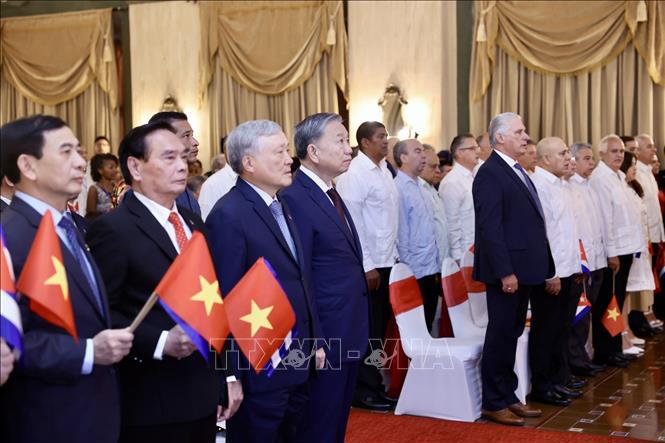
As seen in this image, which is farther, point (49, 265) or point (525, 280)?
point (525, 280)

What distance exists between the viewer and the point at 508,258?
5129 millimetres

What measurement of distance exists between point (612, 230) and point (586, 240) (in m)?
0.56

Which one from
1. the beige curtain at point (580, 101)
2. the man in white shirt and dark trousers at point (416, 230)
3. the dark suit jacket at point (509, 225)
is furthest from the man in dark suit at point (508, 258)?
the beige curtain at point (580, 101)

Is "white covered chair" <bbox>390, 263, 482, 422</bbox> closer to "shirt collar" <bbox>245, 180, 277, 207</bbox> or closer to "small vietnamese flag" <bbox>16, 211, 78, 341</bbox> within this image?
"shirt collar" <bbox>245, 180, 277, 207</bbox>

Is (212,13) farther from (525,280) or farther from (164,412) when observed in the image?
(164,412)

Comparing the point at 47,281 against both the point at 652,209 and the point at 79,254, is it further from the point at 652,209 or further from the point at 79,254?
the point at 652,209

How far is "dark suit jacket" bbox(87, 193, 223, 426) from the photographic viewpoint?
Result: 2.63 metres

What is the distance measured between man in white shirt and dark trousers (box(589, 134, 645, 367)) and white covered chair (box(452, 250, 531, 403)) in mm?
1250

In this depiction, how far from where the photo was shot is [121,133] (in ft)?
42.1

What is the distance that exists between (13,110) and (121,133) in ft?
6.12

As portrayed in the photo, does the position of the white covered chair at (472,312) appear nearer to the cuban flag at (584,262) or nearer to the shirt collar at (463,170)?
the cuban flag at (584,262)

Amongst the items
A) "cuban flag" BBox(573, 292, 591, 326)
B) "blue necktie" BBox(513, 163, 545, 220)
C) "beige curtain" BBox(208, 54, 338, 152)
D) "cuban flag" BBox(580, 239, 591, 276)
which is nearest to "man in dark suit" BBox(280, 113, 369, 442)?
"blue necktie" BBox(513, 163, 545, 220)

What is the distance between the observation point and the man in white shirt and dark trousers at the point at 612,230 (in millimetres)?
6918

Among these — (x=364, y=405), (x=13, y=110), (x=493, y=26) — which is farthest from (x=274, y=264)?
(x=13, y=110)
